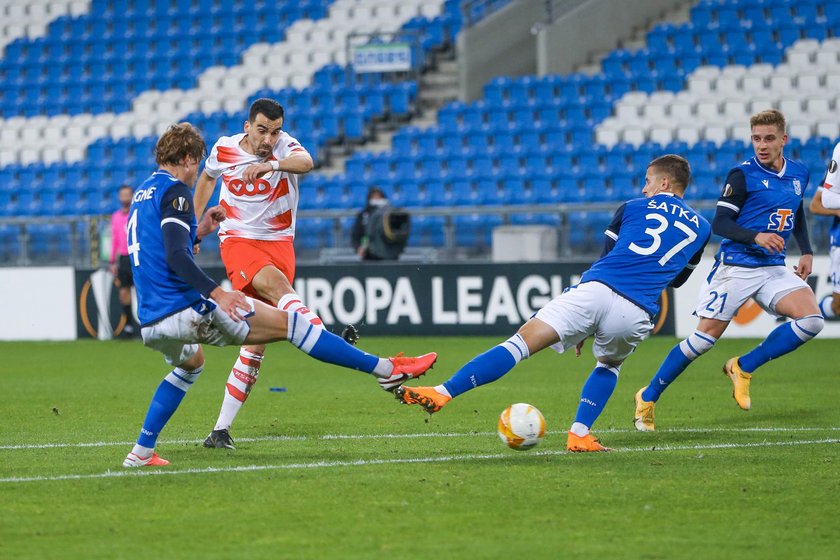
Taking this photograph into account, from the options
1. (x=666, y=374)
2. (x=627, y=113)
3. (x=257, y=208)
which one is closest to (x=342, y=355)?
(x=257, y=208)

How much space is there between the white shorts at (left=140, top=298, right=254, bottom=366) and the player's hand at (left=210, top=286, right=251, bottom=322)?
120 mm

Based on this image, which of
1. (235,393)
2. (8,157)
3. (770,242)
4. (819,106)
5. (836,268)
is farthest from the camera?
(8,157)

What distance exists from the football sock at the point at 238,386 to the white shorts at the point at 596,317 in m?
1.95

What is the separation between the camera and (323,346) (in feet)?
23.1

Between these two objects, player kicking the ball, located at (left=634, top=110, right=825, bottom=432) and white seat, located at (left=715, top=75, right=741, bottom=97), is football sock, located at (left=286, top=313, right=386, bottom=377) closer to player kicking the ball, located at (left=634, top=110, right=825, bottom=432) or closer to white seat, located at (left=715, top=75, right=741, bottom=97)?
player kicking the ball, located at (left=634, top=110, right=825, bottom=432)

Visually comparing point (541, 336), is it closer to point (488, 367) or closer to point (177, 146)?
point (488, 367)

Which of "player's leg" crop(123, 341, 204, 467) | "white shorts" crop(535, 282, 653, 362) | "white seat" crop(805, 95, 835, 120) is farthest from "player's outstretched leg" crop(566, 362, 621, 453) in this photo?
"white seat" crop(805, 95, 835, 120)

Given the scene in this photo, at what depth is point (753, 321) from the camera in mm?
16094

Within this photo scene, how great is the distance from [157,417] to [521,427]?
2038mm

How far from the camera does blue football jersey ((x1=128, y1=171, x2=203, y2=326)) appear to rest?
671 cm

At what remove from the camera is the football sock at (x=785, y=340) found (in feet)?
29.4

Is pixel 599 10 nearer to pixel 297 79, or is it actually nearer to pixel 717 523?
pixel 297 79

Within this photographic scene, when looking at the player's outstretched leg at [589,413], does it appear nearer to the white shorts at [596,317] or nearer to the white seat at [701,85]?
the white shorts at [596,317]

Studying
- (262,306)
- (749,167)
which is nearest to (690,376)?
(749,167)
